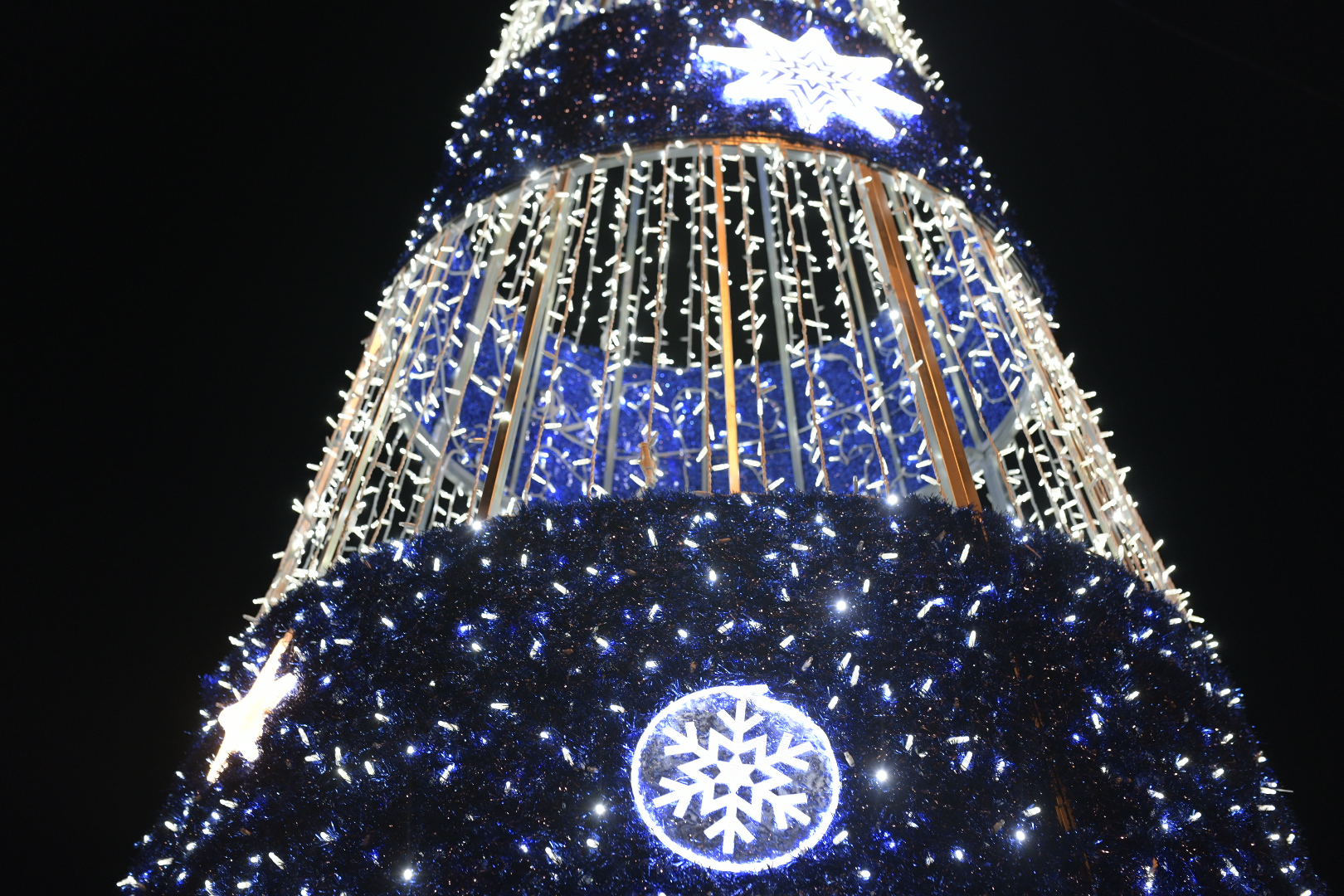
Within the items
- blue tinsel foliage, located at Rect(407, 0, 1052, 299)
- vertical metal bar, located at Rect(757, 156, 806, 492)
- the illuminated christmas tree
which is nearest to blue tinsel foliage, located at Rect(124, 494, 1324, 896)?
the illuminated christmas tree

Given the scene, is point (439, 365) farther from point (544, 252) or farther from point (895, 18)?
point (895, 18)

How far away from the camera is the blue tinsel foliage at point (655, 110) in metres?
2.53

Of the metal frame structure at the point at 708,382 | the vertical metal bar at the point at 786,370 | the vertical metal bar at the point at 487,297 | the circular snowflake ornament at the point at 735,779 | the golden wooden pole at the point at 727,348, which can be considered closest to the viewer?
the circular snowflake ornament at the point at 735,779

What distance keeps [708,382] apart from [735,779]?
1054 millimetres

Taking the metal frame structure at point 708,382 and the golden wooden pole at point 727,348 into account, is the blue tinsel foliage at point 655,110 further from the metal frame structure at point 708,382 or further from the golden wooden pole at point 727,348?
the golden wooden pole at point 727,348

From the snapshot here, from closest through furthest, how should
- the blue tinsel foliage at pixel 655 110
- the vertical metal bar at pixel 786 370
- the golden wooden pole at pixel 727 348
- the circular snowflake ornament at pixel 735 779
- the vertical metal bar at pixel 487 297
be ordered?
the circular snowflake ornament at pixel 735 779 → the golden wooden pole at pixel 727 348 → the blue tinsel foliage at pixel 655 110 → the vertical metal bar at pixel 487 297 → the vertical metal bar at pixel 786 370

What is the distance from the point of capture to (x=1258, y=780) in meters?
1.95

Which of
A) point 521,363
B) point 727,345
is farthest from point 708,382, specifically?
point 521,363

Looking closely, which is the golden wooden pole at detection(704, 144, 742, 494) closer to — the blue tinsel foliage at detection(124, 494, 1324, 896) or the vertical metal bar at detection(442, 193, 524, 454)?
the blue tinsel foliage at detection(124, 494, 1324, 896)

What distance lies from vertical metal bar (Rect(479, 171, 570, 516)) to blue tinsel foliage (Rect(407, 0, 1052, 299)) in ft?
0.58

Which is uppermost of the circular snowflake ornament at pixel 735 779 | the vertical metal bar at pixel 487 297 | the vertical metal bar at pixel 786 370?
the vertical metal bar at pixel 786 370

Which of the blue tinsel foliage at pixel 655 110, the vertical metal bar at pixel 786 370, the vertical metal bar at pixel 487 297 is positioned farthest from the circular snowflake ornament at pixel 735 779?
the vertical metal bar at pixel 786 370

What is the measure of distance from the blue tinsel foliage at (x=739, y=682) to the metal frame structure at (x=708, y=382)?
178mm

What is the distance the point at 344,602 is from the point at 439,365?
2.37 ft
